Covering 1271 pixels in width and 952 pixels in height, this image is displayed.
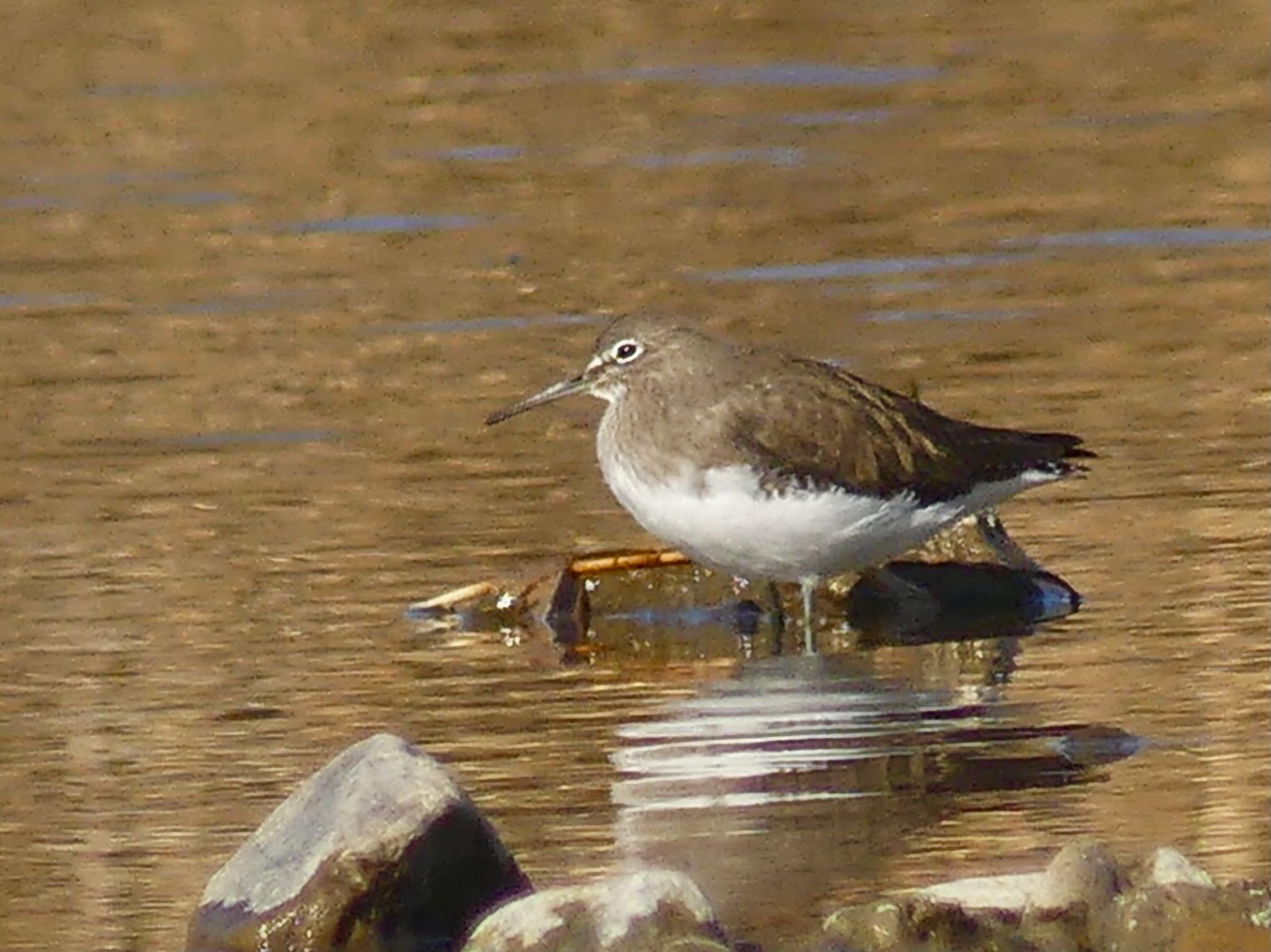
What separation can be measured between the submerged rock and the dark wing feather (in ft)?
11.5

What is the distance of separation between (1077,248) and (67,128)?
21.6 ft

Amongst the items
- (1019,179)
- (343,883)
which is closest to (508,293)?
(1019,179)

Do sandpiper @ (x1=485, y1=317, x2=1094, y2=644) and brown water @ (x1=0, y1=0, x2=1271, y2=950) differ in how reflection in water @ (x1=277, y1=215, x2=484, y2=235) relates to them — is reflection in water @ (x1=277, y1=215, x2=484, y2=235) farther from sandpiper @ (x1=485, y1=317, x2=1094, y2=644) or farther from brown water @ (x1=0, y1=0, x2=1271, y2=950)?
sandpiper @ (x1=485, y1=317, x2=1094, y2=644)

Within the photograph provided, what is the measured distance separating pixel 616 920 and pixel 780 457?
380 cm

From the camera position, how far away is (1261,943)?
7305 millimetres

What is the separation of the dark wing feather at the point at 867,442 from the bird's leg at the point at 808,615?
388mm

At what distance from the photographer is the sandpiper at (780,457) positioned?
10.9 m

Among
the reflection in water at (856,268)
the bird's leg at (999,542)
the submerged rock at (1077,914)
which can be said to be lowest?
the submerged rock at (1077,914)

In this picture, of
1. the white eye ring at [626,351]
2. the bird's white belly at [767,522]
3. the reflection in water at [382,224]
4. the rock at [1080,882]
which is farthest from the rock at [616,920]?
the reflection in water at [382,224]

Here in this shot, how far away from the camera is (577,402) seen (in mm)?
14680

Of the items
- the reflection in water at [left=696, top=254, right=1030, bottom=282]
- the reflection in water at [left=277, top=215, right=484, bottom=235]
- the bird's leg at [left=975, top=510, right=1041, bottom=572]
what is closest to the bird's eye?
the bird's leg at [left=975, top=510, right=1041, bottom=572]

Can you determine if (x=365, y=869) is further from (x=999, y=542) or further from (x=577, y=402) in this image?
(x=577, y=402)

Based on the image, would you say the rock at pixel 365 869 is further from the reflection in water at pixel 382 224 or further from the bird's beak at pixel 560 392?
the reflection in water at pixel 382 224

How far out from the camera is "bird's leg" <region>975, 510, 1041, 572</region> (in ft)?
38.2
